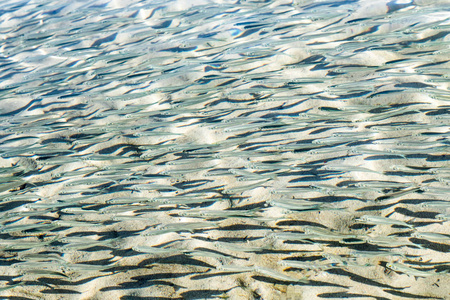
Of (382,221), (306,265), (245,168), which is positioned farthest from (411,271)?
(245,168)

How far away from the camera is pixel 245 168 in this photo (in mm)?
2846

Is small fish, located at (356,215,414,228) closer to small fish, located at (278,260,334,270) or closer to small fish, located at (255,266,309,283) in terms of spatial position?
small fish, located at (278,260,334,270)

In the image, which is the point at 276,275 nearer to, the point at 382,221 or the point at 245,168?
the point at 382,221

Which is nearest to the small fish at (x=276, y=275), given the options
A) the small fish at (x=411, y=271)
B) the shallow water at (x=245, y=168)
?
the shallow water at (x=245, y=168)

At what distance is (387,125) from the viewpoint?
3.04 m

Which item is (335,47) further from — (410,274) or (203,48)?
(410,274)

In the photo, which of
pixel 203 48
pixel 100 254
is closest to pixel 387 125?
pixel 100 254

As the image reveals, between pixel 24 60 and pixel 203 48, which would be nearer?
pixel 203 48

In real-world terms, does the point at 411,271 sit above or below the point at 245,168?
below

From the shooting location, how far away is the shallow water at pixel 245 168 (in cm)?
208

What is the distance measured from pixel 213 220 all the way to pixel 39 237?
40.4 inches

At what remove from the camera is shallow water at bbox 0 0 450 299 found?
81.9 inches

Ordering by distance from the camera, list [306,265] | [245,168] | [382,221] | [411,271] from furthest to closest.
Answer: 1. [245,168]
2. [382,221]
3. [306,265]
4. [411,271]

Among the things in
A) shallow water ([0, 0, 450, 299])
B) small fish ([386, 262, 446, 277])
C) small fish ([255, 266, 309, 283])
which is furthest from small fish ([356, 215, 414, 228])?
small fish ([255, 266, 309, 283])
